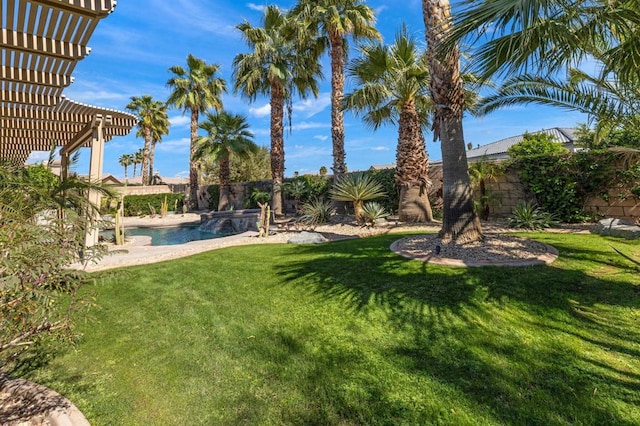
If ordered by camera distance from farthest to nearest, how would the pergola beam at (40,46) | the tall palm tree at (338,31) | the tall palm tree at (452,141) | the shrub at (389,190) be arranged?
the tall palm tree at (338,31) < the shrub at (389,190) < the tall palm tree at (452,141) < the pergola beam at (40,46)

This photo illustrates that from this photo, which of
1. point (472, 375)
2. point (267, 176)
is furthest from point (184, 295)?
point (267, 176)

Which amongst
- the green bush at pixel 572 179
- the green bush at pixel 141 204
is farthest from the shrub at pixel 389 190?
the green bush at pixel 141 204

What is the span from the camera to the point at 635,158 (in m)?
7.48

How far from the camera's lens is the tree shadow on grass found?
7.19ft

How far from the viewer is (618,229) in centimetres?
659

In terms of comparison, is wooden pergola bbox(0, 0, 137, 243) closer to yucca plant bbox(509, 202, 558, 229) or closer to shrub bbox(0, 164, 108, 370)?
shrub bbox(0, 164, 108, 370)

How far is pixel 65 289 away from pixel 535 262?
575 centimetres

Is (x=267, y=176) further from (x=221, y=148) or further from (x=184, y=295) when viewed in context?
(x=184, y=295)

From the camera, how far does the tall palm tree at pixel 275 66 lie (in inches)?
608

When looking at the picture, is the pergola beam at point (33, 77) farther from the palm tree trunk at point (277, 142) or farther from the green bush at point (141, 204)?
the green bush at point (141, 204)

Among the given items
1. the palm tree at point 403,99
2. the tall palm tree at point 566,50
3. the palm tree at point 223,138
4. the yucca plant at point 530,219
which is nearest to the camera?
the tall palm tree at point 566,50

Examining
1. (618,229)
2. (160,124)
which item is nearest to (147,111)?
(160,124)

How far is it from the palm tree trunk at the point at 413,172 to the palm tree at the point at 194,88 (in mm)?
16039

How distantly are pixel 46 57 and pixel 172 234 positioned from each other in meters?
12.4
